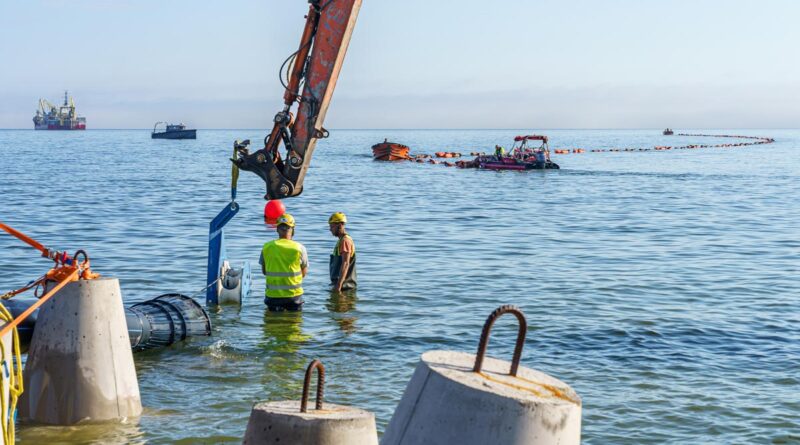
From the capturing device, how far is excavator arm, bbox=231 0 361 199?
13383 mm

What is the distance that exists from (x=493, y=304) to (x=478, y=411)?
39.4ft

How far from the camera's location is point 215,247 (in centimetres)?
1504

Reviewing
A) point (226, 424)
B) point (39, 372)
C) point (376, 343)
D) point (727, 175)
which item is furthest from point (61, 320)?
point (727, 175)

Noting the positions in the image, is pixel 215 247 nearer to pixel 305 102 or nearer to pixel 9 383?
pixel 305 102

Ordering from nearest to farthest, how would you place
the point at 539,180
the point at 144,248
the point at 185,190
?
the point at 144,248, the point at 185,190, the point at 539,180

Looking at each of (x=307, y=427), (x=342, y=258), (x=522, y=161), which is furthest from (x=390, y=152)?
(x=307, y=427)

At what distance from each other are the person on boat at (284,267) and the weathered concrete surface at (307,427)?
7.00m

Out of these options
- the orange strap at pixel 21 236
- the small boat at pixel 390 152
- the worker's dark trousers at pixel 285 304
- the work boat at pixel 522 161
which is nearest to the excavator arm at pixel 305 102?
the worker's dark trousers at pixel 285 304

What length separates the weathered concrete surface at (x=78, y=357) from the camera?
8500mm

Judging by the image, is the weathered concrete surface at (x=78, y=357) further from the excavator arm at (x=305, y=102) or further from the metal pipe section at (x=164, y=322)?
the excavator arm at (x=305, y=102)

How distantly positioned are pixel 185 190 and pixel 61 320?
42.0 m

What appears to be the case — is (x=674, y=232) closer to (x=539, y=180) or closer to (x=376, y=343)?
(x=376, y=343)

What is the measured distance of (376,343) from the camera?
44.2 feet

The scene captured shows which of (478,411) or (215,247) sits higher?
(478,411)
